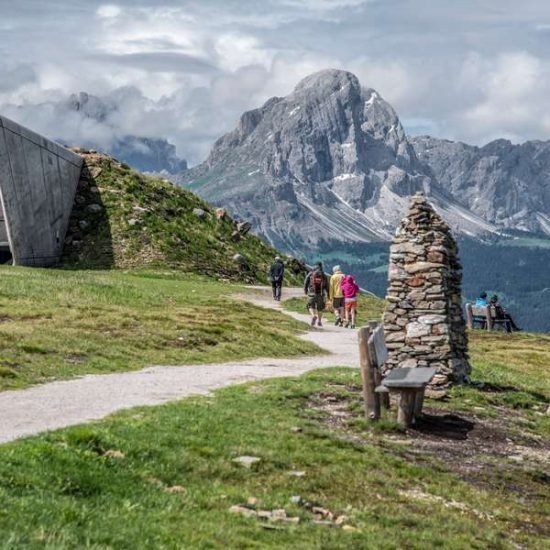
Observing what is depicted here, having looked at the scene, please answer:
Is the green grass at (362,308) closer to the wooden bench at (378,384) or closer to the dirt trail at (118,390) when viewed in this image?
the dirt trail at (118,390)

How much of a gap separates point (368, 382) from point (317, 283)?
2624 cm

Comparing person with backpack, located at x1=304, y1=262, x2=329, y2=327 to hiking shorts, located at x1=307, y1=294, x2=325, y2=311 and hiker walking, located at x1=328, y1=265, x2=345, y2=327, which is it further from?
hiker walking, located at x1=328, y1=265, x2=345, y2=327

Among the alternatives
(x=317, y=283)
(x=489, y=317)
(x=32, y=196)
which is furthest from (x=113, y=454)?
(x=32, y=196)

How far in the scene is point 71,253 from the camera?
75.3m

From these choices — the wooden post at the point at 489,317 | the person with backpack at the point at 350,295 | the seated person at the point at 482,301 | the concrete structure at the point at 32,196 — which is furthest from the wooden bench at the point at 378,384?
the concrete structure at the point at 32,196

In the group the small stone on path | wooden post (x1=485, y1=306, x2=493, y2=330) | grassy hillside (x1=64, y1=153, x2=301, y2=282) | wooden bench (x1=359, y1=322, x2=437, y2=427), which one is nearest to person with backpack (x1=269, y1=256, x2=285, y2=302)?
grassy hillside (x1=64, y1=153, x2=301, y2=282)

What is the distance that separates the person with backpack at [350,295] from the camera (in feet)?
157

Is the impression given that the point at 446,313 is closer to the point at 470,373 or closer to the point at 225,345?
the point at 470,373

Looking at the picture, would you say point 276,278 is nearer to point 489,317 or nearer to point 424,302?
point 489,317

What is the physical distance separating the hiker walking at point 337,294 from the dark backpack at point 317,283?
107 cm

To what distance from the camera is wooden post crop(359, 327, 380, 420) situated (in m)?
A: 21.3

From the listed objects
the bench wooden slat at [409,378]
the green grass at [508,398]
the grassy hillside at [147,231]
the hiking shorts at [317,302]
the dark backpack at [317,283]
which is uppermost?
the grassy hillside at [147,231]

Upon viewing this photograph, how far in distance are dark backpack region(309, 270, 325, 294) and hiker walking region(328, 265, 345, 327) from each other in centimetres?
107

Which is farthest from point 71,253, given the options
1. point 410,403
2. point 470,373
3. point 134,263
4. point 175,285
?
point 410,403
